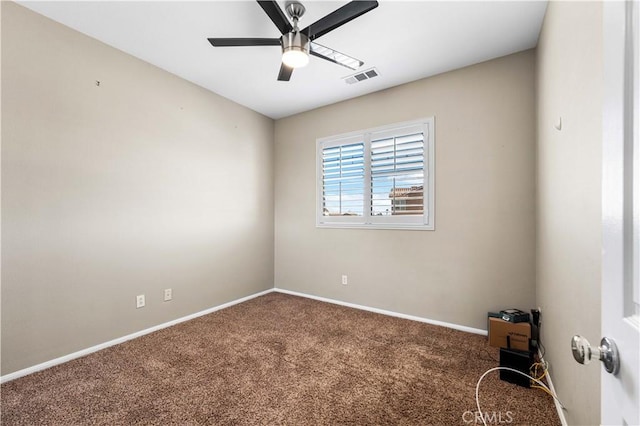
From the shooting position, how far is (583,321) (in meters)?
1.21

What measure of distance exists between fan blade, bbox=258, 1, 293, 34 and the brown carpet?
244 centimetres

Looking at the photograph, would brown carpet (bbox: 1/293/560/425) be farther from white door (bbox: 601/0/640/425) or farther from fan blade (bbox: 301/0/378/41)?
fan blade (bbox: 301/0/378/41)

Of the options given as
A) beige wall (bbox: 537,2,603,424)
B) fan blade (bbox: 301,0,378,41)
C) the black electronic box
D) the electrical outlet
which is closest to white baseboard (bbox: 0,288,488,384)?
the electrical outlet

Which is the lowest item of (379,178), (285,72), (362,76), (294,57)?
(379,178)

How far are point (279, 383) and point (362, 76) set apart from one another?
299 cm

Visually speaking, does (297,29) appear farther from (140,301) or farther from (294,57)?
(140,301)

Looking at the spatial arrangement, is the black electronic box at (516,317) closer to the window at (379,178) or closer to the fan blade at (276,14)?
the window at (379,178)

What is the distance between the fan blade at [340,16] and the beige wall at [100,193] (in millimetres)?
1919

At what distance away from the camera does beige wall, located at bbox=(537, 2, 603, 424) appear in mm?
1101

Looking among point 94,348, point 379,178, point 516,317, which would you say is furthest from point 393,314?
point 94,348

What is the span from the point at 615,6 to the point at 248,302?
3911 millimetres

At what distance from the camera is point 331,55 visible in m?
2.20

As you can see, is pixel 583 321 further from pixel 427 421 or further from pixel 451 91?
pixel 451 91

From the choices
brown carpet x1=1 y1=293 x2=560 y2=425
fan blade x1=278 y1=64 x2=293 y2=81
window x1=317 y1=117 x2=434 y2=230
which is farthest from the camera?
window x1=317 y1=117 x2=434 y2=230
